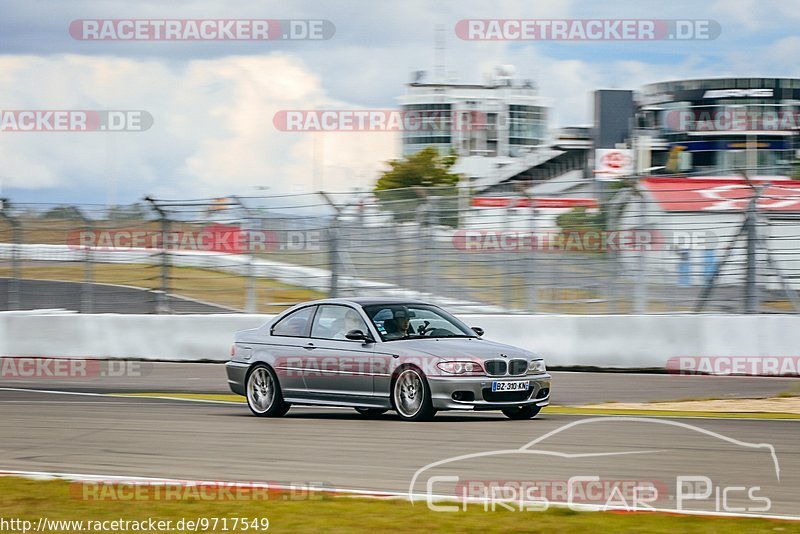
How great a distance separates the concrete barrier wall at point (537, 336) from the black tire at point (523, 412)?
6.03 m

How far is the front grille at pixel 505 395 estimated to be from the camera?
1140 centimetres

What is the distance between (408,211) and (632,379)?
15.7 feet

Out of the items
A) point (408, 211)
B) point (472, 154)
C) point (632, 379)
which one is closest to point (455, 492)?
point (632, 379)

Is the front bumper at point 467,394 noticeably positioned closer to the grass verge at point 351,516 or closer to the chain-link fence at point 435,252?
the grass verge at point 351,516

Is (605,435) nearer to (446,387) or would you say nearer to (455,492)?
(446,387)

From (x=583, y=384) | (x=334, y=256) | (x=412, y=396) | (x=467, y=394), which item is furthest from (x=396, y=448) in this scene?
(x=334, y=256)

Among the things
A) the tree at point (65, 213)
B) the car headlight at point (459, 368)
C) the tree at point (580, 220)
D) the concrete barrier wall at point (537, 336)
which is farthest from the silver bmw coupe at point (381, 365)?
the tree at point (65, 213)

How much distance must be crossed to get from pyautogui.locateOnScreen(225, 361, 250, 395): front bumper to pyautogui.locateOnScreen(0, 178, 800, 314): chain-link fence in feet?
20.4

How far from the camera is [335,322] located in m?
12.5

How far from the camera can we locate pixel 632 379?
1667 cm

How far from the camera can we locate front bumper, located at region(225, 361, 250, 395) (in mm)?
12867

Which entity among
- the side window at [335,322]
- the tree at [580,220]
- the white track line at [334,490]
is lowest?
the white track line at [334,490]

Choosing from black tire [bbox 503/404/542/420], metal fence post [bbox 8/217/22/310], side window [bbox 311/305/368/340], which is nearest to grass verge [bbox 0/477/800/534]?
black tire [bbox 503/404/542/420]

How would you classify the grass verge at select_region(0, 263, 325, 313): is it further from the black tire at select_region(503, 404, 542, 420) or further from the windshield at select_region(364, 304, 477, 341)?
the black tire at select_region(503, 404, 542, 420)
